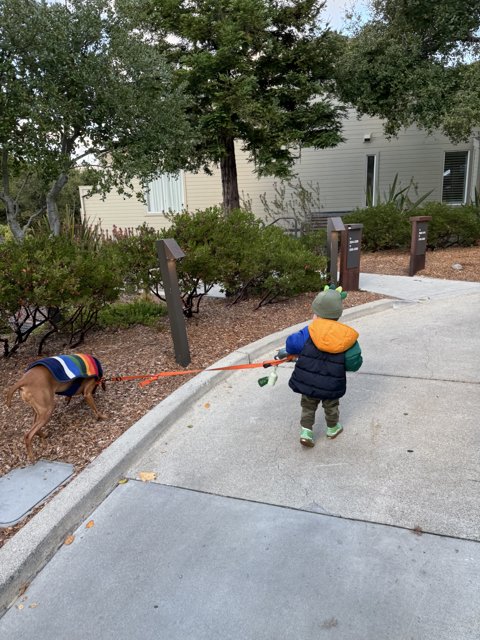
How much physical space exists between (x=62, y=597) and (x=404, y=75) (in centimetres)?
1236

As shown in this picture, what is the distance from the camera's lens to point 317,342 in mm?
2998

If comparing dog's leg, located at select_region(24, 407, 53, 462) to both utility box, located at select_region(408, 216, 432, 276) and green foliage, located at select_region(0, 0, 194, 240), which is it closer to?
green foliage, located at select_region(0, 0, 194, 240)

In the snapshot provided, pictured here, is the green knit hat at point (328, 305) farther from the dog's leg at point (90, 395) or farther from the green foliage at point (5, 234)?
the green foliage at point (5, 234)

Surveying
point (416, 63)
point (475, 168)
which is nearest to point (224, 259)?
point (416, 63)

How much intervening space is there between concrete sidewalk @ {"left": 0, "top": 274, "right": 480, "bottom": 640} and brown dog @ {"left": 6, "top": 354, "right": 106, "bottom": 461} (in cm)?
48

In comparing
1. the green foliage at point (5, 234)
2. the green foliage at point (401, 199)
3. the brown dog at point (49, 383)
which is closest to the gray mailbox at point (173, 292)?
the brown dog at point (49, 383)

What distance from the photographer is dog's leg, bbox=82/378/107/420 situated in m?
3.47

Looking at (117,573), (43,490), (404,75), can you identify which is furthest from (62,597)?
(404,75)

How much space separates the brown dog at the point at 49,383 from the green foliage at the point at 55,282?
4.46 ft

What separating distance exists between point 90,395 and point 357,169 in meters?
15.2

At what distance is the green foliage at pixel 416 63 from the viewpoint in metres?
10.8

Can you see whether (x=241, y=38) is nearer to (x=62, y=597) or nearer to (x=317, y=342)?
(x=317, y=342)

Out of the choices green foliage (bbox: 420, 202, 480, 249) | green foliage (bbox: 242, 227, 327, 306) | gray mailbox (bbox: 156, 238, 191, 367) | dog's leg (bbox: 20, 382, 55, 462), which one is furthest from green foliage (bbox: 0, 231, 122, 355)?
green foliage (bbox: 420, 202, 480, 249)

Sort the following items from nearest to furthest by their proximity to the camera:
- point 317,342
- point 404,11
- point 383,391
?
1. point 317,342
2. point 383,391
3. point 404,11
